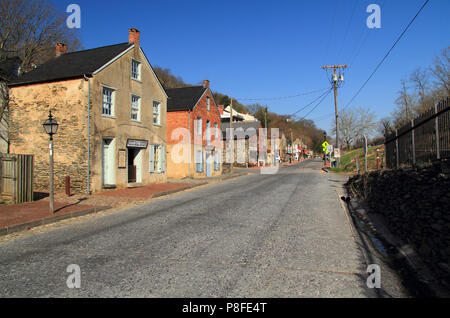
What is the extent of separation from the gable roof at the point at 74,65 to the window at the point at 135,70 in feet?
3.63

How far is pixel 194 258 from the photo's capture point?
5.24 metres

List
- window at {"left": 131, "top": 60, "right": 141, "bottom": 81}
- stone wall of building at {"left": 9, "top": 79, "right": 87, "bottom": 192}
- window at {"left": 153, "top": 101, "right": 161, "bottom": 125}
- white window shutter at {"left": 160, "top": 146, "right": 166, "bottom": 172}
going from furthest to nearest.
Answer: white window shutter at {"left": 160, "top": 146, "right": 166, "bottom": 172}, window at {"left": 153, "top": 101, "right": 161, "bottom": 125}, window at {"left": 131, "top": 60, "right": 141, "bottom": 81}, stone wall of building at {"left": 9, "top": 79, "right": 87, "bottom": 192}

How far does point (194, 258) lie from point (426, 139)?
581 cm

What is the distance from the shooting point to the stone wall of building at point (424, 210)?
4590 millimetres

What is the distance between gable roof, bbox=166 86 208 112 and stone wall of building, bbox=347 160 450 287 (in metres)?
20.6

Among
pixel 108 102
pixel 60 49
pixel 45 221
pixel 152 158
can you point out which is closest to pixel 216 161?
pixel 152 158

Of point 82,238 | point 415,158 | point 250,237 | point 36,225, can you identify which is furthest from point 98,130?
point 415,158

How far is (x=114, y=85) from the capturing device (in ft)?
55.5

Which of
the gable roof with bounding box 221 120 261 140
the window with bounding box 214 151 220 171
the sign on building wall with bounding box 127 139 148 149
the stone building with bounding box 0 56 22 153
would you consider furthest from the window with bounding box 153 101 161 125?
the gable roof with bounding box 221 120 261 140

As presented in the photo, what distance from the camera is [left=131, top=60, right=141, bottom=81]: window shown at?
18.7 m

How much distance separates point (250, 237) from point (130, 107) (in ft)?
45.6

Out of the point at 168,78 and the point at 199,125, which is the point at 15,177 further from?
the point at 168,78

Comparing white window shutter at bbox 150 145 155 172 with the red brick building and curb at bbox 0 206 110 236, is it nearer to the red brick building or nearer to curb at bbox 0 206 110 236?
the red brick building
